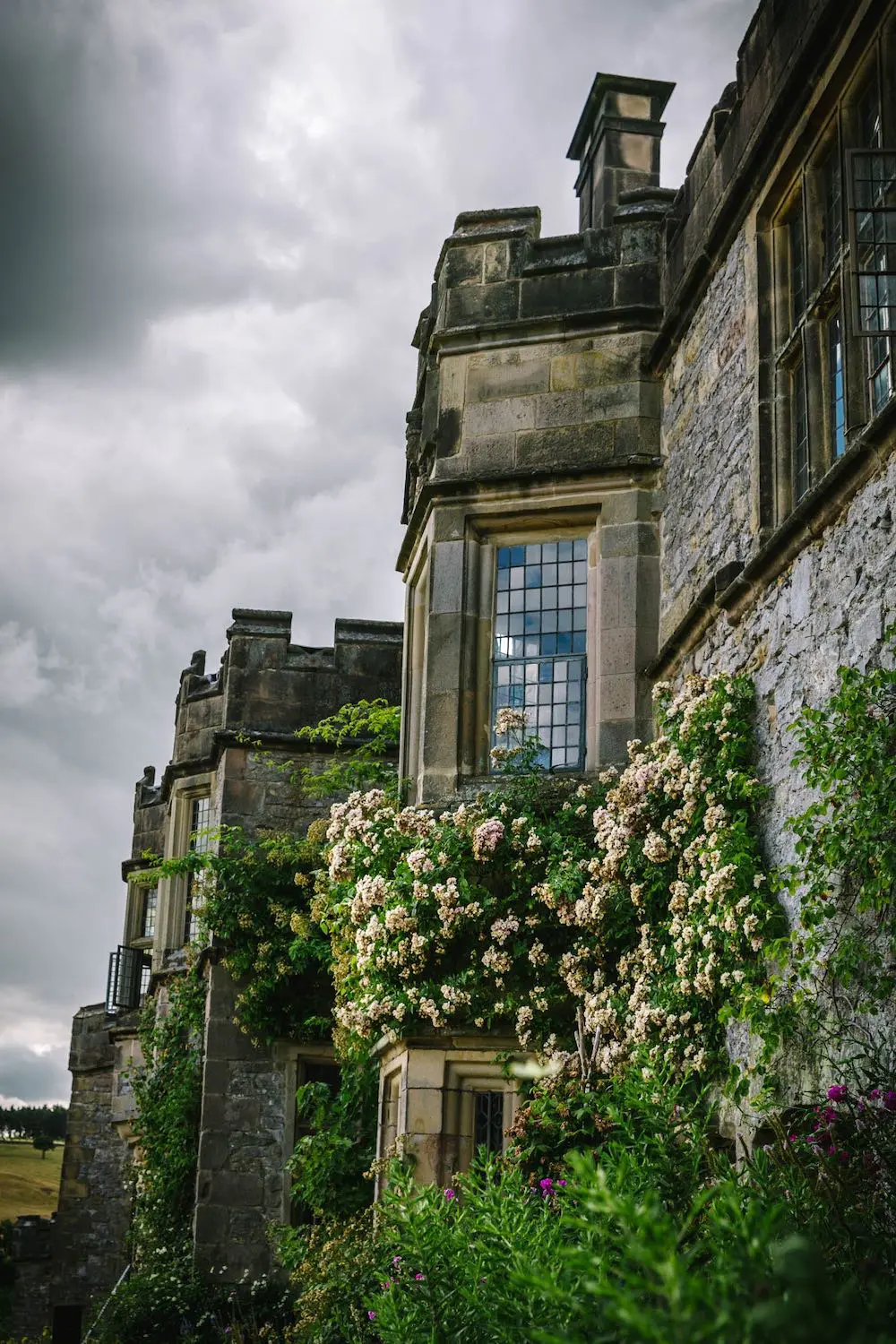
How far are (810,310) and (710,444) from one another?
1.40 m

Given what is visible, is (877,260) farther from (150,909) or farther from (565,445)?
(150,909)

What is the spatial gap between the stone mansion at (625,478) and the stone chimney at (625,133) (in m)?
0.02

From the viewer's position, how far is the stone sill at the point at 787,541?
6191 millimetres

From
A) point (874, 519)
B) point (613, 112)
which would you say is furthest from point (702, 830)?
point (613, 112)

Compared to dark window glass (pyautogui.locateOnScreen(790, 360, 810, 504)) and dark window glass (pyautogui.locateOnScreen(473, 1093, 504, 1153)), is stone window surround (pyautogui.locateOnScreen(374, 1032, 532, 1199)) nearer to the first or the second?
dark window glass (pyautogui.locateOnScreen(473, 1093, 504, 1153))

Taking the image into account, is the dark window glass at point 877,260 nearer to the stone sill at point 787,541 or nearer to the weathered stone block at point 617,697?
the stone sill at point 787,541

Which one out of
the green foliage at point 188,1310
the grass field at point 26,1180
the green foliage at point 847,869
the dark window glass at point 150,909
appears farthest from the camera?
the grass field at point 26,1180

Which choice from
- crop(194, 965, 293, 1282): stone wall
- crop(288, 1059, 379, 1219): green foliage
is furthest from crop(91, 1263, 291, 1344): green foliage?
crop(288, 1059, 379, 1219): green foliage

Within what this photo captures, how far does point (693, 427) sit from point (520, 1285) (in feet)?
21.7

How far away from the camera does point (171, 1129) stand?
1473 cm

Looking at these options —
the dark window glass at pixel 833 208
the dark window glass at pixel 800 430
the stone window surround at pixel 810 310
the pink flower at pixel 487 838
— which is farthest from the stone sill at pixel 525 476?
the dark window glass at pixel 833 208

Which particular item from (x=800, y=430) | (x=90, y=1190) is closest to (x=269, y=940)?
(x=800, y=430)

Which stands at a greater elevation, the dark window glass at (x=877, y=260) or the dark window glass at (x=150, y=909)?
the dark window glass at (x=877, y=260)

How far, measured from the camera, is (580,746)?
1003 centimetres
